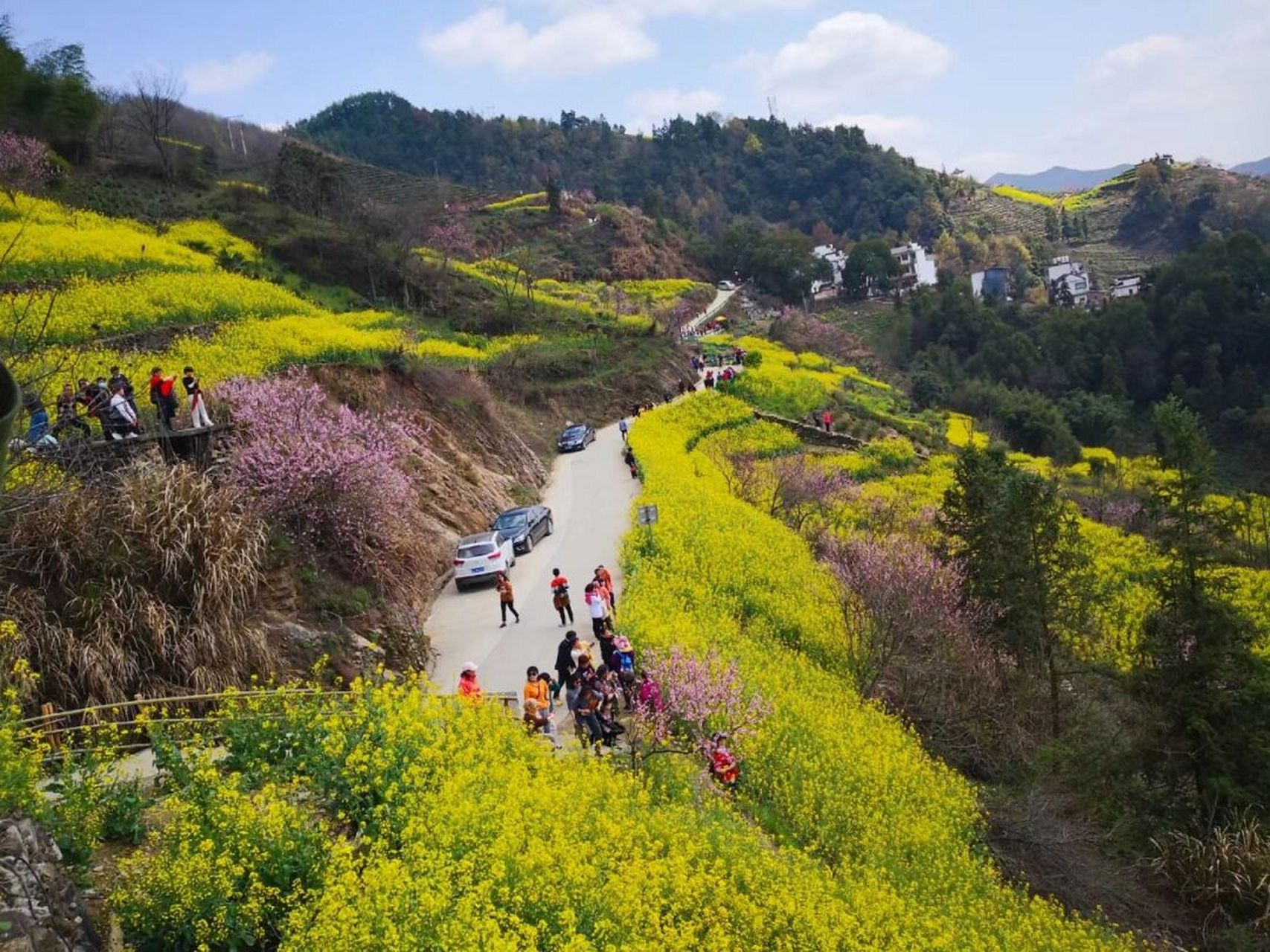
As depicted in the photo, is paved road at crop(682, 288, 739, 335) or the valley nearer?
the valley

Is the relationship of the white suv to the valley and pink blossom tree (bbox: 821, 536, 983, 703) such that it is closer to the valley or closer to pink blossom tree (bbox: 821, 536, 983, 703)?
the valley

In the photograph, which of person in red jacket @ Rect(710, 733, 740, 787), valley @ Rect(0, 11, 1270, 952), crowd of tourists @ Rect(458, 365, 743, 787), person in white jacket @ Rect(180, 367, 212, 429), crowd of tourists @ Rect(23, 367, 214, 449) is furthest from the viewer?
person in white jacket @ Rect(180, 367, 212, 429)

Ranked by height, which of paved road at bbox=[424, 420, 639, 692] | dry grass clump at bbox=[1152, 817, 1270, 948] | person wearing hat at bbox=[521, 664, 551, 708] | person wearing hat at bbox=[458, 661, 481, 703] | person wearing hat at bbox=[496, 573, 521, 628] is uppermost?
person wearing hat at bbox=[458, 661, 481, 703]

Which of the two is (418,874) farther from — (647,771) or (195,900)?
(647,771)

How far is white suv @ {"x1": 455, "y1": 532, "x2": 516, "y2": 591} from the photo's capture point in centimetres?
2170

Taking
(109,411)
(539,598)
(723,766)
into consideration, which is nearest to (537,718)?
(723,766)

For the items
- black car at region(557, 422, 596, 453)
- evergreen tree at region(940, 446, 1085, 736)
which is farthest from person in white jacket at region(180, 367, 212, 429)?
black car at region(557, 422, 596, 453)

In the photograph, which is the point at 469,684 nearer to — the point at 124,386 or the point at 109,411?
the point at 109,411

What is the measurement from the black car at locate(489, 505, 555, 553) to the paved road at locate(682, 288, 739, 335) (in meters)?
48.8

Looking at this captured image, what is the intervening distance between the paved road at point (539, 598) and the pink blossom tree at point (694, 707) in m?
3.35

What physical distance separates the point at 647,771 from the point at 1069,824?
830 centimetres

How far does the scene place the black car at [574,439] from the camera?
40.6 m

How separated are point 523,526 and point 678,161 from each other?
512 feet

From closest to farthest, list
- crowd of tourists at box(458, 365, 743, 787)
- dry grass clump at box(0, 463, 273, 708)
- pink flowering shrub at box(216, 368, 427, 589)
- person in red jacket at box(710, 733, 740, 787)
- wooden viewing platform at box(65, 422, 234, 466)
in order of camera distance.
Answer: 1. dry grass clump at box(0, 463, 273, 708)
2. crowd of tourists at box(458, 365, 743, 787)
3. person in red jacket at box(710, 733, 740, 787)
4. wooden viewing platform at box(65, 422, 234, 466)
5. pink flowering shrub at box(216, 368, 427, 589)
